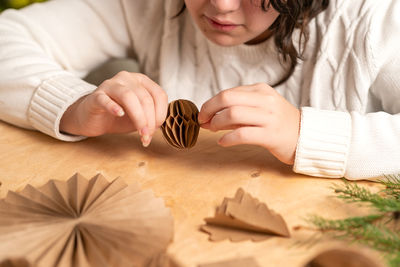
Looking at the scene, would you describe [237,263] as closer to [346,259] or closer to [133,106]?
[346,259]

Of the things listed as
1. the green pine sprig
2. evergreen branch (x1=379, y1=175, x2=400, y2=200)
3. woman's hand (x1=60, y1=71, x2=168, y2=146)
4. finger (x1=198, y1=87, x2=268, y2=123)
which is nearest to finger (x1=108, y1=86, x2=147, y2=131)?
woman's hand (x1=60, y1=71, x2=168, y2=146)

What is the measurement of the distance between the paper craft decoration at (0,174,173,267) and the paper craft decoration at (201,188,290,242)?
0.23ft

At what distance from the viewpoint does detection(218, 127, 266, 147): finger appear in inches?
31.7

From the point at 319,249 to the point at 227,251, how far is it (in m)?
0.13

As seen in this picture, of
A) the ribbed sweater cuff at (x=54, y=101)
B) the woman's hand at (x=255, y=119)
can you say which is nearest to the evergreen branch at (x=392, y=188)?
the woman's hand at (x=255, y=119)

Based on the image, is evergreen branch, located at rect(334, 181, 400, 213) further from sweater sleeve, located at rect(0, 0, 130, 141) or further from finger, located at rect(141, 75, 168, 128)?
sweater sleeve, located at rect(0, 0, 130, 141)

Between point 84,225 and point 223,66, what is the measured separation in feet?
2.49

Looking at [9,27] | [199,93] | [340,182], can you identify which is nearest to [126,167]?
[340,182]

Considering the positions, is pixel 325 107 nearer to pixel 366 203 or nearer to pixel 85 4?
pixel 366 203

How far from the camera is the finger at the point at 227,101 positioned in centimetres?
80

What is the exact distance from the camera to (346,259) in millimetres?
508

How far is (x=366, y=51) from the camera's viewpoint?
3.48ft

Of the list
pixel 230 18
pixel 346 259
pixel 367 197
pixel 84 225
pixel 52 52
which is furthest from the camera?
pixel 52 52

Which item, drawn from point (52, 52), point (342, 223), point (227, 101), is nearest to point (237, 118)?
point (227, 101)
